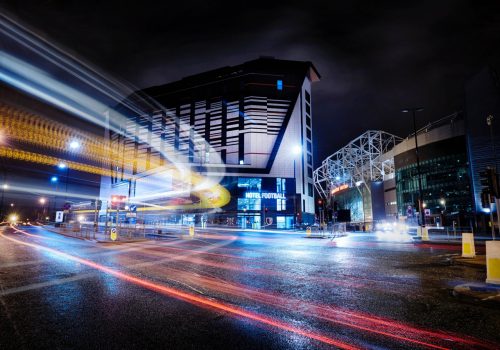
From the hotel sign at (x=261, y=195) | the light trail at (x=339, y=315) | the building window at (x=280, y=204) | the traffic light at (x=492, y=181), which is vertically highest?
the hotel sign at (x=261, y=195)

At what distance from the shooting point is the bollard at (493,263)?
7.69 meters

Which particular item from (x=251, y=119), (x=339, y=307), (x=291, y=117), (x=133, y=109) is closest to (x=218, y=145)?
(x=251, y=119)

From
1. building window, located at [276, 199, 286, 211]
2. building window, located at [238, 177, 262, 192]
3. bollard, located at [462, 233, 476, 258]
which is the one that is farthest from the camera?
building window, located at [276, 199, 286, 211]

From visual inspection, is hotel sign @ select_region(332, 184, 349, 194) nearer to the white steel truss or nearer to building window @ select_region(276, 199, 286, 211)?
the white steel truss

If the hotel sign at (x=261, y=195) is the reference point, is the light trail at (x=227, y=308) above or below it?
below

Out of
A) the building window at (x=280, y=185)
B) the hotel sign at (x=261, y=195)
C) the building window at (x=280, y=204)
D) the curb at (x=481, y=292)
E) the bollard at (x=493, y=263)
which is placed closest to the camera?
the curb at (x=481, y=292)

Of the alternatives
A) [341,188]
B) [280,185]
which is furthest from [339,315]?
[341,188]

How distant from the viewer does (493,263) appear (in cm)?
782

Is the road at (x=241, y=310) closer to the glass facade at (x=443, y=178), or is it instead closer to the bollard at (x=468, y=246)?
the bollard at (x=468, y=246)

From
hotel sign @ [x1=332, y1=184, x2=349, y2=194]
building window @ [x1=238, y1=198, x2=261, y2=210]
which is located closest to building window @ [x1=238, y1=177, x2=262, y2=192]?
building window @ [x1=238, y1=198, x2=261, y2=210]

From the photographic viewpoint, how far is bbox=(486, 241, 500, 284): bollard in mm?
7688

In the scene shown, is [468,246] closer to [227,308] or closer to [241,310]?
[241,310]

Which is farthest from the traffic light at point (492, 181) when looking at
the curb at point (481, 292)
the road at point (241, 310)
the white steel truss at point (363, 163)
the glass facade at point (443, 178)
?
the white steel truss at point (363, 163)

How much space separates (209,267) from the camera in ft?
35.3
